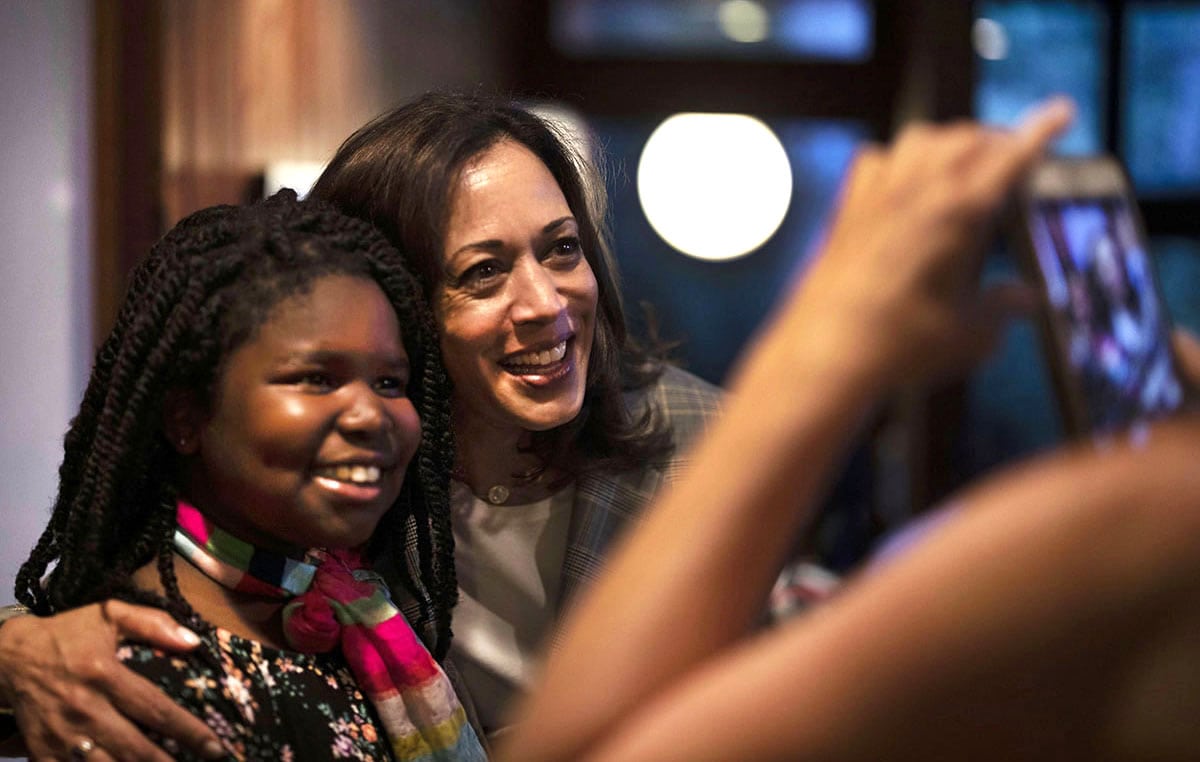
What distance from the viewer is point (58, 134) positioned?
2.73 meters

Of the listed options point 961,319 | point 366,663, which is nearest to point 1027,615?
point 961,319

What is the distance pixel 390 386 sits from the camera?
1392 mm

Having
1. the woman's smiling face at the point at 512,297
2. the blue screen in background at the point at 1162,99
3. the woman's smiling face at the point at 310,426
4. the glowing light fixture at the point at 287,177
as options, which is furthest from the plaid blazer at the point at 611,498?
the blue screen in background at the point at 1162,99

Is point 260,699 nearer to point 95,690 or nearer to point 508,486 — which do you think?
point 95,690

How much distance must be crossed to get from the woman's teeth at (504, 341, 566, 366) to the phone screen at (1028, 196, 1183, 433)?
1.13 meters

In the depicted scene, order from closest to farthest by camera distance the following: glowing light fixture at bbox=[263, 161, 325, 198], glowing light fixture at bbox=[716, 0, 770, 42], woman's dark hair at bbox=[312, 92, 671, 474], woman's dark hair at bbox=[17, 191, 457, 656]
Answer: woman's dark hair at bbox=[17, 191, 457, 656]
woman's dark hair at bbox=[312, 92, 671, 474]
glowing light fixture at bbox=[263, 161, 325, 198]
glowing light fixture at bbox=[716, 0, 770, 42]

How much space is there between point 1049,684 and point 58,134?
2444 millimetres

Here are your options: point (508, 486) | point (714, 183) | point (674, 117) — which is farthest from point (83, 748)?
point (674, 117)

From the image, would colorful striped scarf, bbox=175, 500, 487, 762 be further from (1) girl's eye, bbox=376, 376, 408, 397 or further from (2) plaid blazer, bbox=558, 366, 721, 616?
(2) plaid blazer, bbox=558, 366, 721, 616

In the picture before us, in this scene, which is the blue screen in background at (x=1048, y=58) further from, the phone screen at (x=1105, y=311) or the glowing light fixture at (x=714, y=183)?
the phone screen at (x=1105, y=311)

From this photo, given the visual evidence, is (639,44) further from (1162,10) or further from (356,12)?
(356,12)

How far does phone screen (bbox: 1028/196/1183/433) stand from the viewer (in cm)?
79

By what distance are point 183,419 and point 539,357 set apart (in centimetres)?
66

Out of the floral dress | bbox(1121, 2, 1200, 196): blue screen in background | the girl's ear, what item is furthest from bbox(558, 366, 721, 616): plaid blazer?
bbox(1121, 2, 1200, 196): blue screen in background
